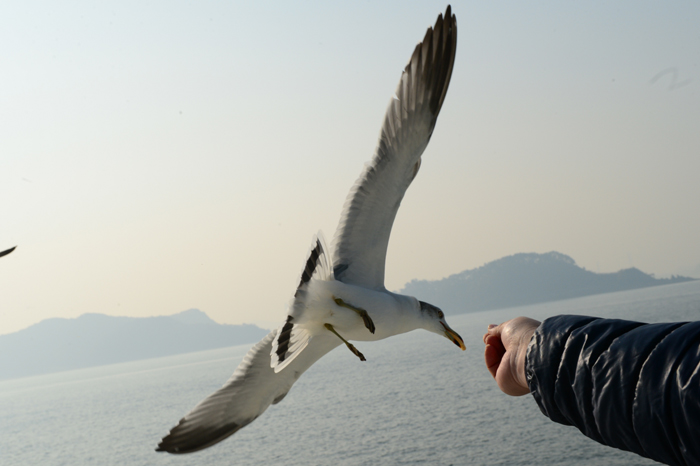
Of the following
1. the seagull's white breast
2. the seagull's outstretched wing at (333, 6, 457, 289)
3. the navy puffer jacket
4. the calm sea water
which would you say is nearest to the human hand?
the navy puffer jacket

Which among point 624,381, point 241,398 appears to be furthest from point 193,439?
point 624,381

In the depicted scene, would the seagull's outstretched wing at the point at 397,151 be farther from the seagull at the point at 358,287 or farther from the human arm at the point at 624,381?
the human arm at the point at 624,381

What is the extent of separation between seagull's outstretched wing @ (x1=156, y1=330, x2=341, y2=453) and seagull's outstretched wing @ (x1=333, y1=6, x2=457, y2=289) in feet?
3.55

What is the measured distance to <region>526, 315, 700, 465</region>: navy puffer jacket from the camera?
1388 millimetres

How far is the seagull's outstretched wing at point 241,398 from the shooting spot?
6.21 m

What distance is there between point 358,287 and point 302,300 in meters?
0.76

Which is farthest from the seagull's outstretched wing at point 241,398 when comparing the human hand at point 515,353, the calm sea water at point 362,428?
the calm sea water at point 362,428

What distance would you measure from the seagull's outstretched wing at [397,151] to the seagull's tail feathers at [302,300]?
32.9 inches

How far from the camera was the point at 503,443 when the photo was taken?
36156 millimetres

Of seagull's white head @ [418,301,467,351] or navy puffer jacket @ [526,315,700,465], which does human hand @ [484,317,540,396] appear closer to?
navy puffer jacket @ [526,315,700,465]

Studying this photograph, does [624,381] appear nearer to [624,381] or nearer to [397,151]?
[624,381]

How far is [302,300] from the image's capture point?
17.7ft

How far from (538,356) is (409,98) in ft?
13.7

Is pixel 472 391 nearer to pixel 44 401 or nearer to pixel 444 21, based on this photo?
pixel 444 21
